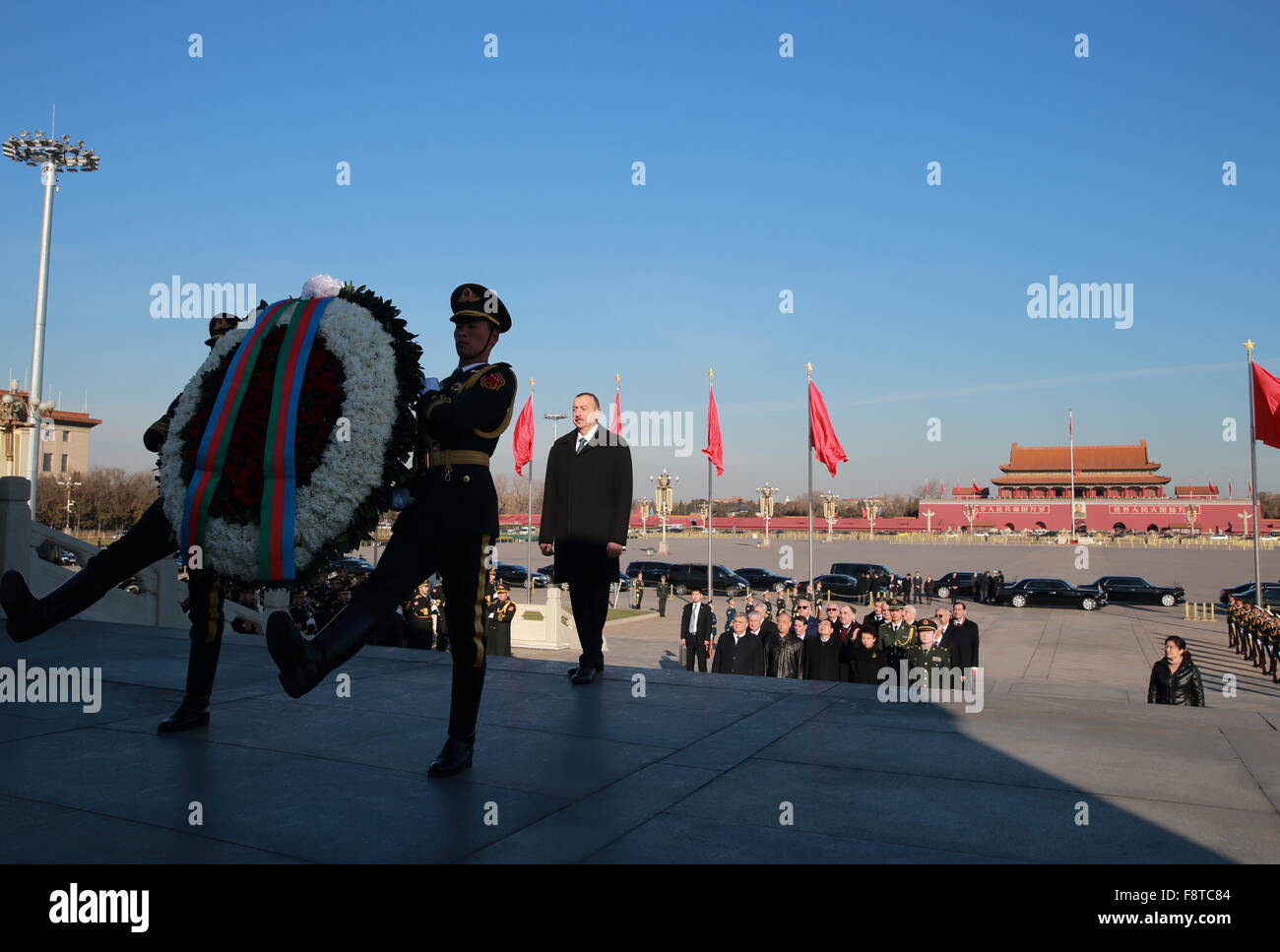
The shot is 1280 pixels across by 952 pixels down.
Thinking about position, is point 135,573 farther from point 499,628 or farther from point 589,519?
point 499,628

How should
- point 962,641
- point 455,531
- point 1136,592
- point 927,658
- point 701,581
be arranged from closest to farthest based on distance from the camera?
point 455,531 → point 927,658 → point 962,641 → point 1136,592 → point 701,581

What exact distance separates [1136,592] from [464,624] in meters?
33.7

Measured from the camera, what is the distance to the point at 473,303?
3.70 metres

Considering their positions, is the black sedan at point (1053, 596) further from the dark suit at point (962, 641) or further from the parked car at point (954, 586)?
the dark suit at point (962, 641)

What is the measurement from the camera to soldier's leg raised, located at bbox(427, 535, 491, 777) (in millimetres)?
3451

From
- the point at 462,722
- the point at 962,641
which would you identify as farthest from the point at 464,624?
the point at 962,641

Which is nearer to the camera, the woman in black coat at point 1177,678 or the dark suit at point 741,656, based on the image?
the woman in black coat at point 1177,678

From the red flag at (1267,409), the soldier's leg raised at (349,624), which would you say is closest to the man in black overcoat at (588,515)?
the soldier's leg raised at (349,624)

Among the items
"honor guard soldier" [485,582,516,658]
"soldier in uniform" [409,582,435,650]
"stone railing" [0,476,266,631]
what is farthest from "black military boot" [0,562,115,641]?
"soldier in uniform" [409,582,435,650]

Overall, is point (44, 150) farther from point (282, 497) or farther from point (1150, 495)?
point (1150, 495)

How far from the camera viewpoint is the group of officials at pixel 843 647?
382 inches

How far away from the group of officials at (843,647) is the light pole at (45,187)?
1787 cm

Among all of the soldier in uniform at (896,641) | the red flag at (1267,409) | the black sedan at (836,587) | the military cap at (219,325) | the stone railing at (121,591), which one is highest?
the red flag at (1267,409)

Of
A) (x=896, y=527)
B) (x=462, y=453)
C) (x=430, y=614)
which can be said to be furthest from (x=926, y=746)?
(x=896, y=527)
